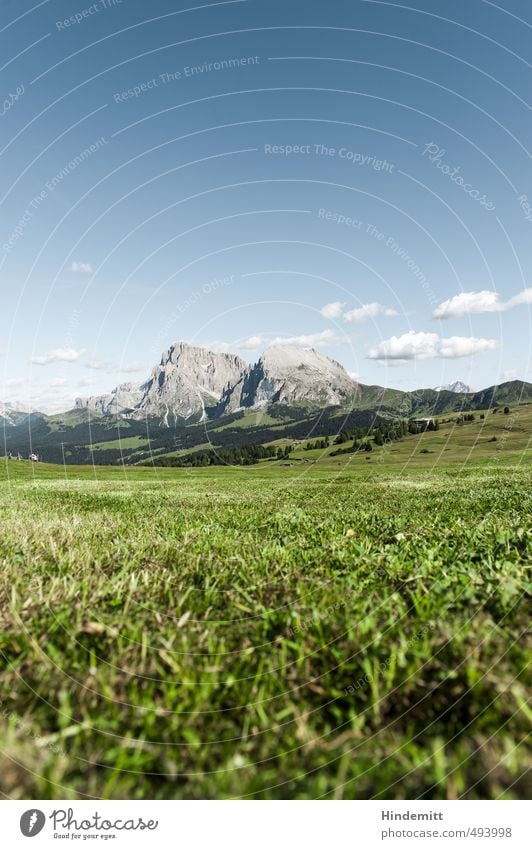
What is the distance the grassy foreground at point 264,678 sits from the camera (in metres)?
2.21

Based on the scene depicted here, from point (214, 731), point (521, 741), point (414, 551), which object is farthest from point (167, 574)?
point (521, 741)

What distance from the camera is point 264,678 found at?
294 centimetres
